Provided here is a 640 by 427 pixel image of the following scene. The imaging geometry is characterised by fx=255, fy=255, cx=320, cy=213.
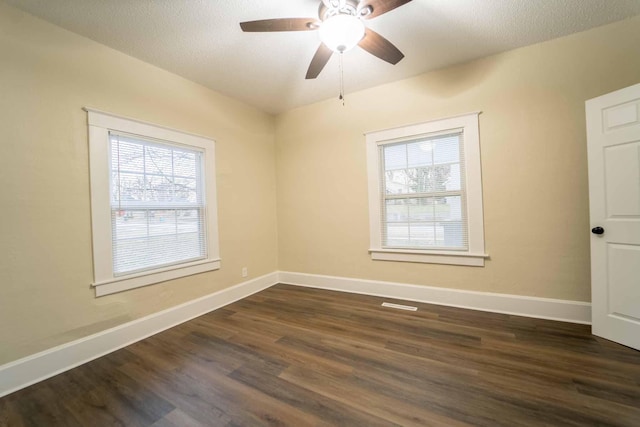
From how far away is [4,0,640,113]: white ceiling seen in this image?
1.95 m

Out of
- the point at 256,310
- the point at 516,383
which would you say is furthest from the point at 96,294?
the point at 516,383

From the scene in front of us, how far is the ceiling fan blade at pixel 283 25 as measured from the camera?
5.63 ft

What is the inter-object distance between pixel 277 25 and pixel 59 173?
2.06 metres

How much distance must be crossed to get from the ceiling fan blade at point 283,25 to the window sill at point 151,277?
7.78 feet

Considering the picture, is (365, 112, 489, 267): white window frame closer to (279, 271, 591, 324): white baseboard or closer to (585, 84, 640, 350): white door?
(279, 271, 591, 324): white baseboard

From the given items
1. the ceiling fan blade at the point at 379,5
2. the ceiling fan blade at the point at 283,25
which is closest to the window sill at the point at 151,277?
the ceiling fan blade at the point at 283,25

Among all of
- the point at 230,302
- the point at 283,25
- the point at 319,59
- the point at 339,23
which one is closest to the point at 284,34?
the point at 319,59

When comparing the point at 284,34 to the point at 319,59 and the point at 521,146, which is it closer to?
the point at 319,59

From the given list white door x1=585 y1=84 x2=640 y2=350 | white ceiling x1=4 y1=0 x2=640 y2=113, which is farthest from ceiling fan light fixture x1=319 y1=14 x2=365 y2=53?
white door x1=585 y1=84 x2=640 y2=350

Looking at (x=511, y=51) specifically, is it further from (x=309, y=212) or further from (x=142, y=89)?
(x=142, y=89)

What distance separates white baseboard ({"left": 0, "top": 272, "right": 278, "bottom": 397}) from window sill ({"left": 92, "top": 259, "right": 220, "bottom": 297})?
12.9 inches

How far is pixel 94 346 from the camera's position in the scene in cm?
215

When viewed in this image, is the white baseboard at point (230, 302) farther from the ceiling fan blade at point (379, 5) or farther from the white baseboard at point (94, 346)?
the ceiling fan blade at point (379, 5)

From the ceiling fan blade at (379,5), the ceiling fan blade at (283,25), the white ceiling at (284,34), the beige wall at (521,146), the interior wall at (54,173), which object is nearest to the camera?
the ceiling fan blade at (379,5)
